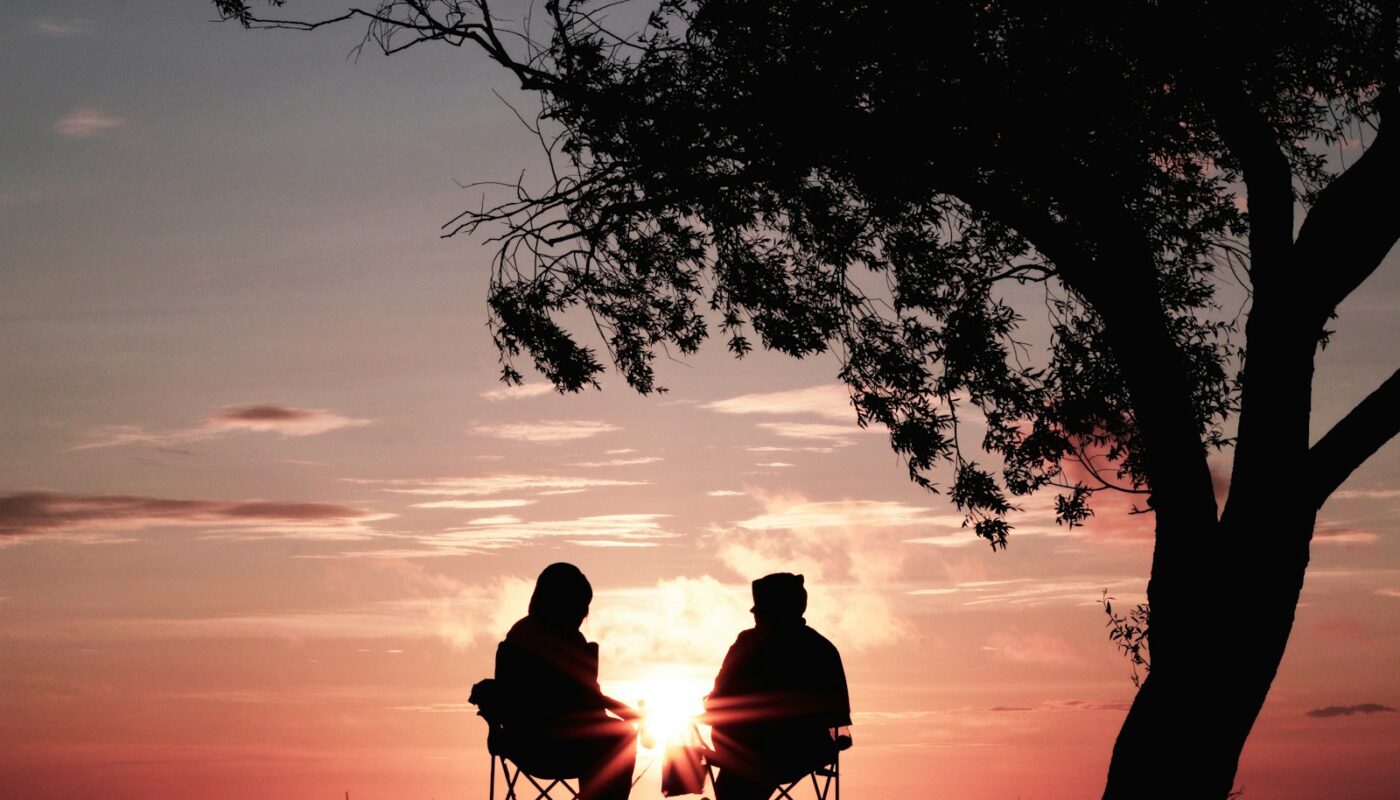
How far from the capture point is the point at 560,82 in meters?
12.5

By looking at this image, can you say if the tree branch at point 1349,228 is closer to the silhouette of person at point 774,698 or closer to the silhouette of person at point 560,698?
the silhouette of person at point 774,698

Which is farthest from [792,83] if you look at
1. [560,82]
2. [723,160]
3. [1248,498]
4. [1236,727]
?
[1236,727]

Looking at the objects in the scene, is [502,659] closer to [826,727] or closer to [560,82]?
[826,727]

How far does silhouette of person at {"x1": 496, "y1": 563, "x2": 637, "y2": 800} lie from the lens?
338 inches

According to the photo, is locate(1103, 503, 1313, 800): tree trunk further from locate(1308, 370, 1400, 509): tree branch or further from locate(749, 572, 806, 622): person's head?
locate(749, 572, 806, 622): person's head

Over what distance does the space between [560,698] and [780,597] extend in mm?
1575

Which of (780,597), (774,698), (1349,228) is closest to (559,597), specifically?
(780,597)

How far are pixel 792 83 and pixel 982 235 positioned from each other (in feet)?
9.04

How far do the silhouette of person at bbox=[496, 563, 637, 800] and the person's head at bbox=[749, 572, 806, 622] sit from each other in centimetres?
111

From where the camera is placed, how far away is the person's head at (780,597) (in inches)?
354

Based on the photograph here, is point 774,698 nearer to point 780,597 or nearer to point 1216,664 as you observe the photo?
point 780,597

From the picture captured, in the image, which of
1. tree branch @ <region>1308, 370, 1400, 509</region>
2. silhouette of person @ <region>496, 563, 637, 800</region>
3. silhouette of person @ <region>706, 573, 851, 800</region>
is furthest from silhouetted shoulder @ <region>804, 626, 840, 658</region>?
tree branch @ <region>1308, 370, 1400, 509</region>

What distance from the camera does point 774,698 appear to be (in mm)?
9000

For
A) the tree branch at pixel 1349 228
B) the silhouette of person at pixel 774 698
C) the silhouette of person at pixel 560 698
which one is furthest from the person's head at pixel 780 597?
the tree branch at pixel 1349 228
